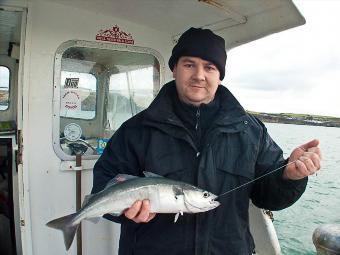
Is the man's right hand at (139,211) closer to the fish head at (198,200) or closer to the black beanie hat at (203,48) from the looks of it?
the fish head at (198,200)

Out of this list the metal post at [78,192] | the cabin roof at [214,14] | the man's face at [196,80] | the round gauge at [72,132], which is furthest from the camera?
the round gauge at [72,132]

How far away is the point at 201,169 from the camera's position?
2.48 meters

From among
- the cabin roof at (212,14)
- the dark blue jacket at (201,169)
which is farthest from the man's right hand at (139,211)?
the cabin roof at (212,14)

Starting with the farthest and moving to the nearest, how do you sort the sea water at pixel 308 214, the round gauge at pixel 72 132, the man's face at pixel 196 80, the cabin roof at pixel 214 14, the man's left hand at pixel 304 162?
the sea water at pixel 308 214, the round gauge at pixel 72 132, the cabin roof at pixel 214 14, the man's face at pixel 196 80, the man's left hand at pixel 304 162

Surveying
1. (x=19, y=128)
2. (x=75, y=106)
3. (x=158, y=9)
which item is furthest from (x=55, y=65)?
(x=158, y=9)

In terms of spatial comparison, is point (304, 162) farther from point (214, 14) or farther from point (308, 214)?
point (308, 214)

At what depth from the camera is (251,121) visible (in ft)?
9.02

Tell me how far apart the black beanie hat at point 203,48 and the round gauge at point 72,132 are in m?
1.77

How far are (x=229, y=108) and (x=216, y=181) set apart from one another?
574 mm

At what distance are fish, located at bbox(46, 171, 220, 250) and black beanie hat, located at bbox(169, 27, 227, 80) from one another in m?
0.97

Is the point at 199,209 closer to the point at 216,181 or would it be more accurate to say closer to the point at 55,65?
the point at 216,181

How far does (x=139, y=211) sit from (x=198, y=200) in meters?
0.40

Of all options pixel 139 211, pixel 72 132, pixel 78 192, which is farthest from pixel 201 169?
pixel 72 132

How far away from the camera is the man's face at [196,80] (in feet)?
8.63
